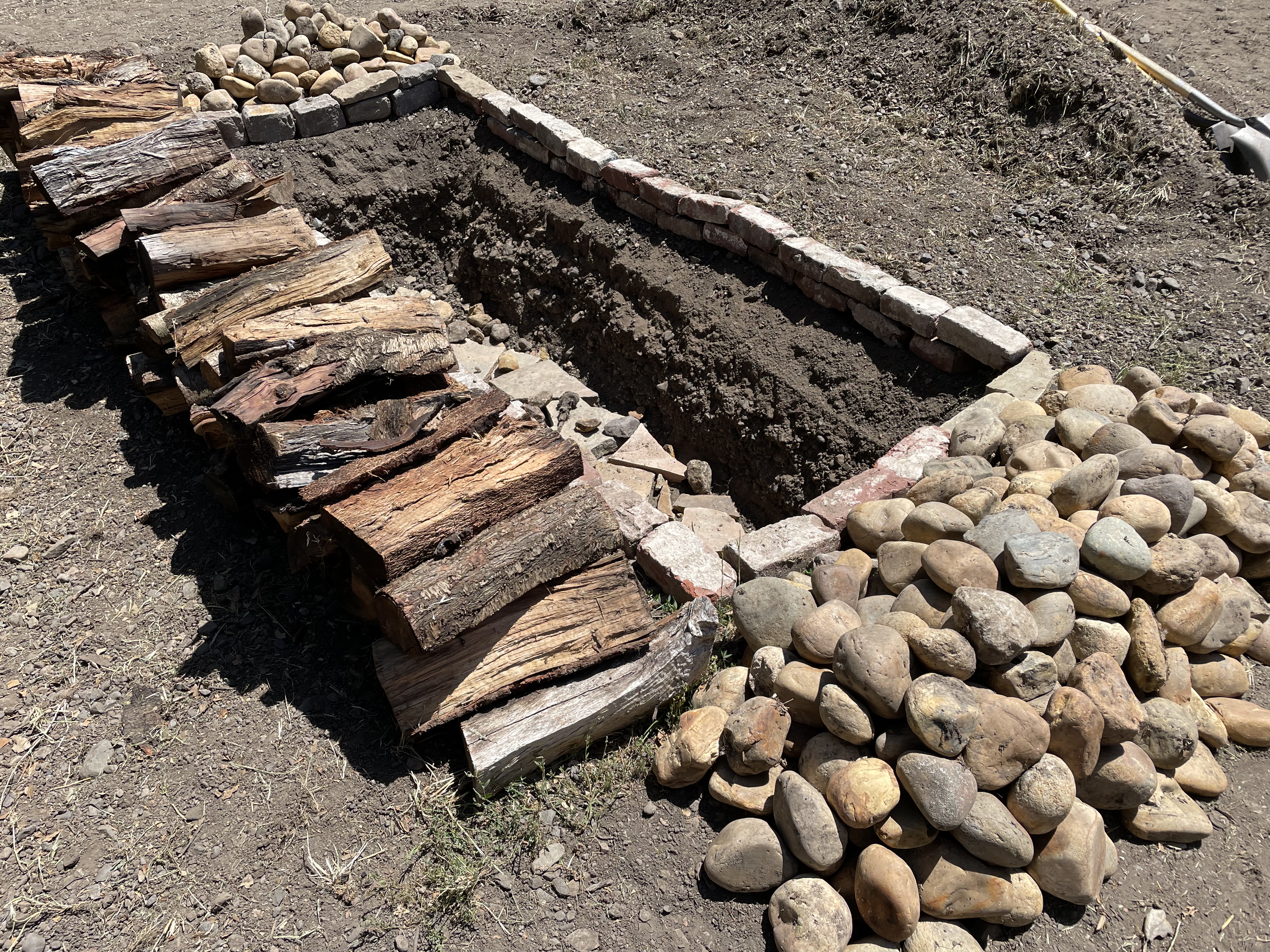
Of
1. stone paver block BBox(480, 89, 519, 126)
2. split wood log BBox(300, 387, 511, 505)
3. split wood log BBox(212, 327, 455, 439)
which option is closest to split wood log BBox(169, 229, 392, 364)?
split wood log BBox(212, 327, 455, 439)

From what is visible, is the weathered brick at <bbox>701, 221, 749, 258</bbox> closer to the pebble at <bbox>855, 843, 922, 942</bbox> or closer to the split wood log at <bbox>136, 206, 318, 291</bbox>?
the split wood log at <bbox>136, 206, 318, 291</bbox>

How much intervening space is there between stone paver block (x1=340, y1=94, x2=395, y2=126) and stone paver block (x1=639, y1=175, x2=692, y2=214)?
2.62 meters

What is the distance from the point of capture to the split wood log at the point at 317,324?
3.61m

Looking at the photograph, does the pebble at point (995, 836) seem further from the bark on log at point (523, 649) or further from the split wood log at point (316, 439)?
the split wood log at point (316, 439)

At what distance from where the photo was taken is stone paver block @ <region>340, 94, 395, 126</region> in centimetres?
665

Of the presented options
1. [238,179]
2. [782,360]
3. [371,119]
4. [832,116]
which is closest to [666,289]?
[782,360]

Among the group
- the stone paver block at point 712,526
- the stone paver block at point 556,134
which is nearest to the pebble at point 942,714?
the stone paver block at point 712,526

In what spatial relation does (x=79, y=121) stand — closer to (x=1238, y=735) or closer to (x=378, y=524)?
(x=378, y=524)

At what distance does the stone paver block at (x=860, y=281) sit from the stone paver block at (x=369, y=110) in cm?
414

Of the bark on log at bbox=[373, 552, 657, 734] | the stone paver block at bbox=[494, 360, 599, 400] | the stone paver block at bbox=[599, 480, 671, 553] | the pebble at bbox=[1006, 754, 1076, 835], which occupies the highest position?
the pebble at bbox=[1006, 754, 1076, 835]

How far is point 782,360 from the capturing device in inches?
190

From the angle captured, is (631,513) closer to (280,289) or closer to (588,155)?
(280,289)

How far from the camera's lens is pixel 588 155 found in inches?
229

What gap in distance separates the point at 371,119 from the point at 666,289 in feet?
10.8
